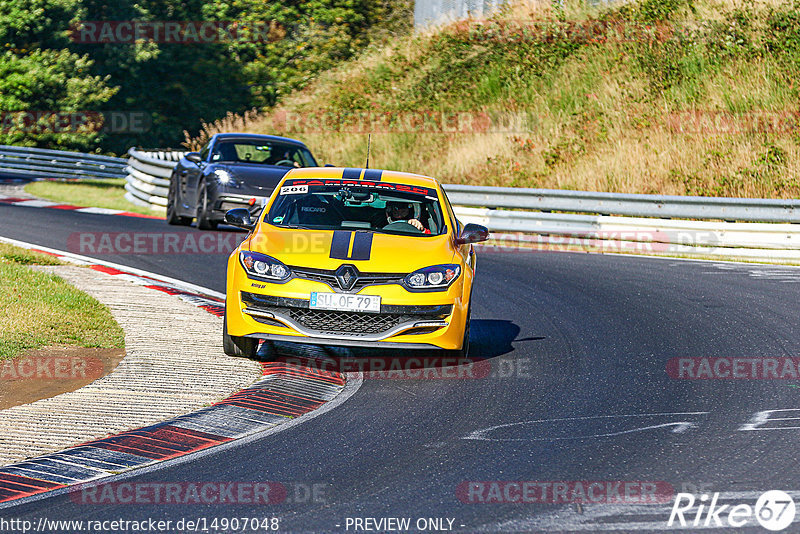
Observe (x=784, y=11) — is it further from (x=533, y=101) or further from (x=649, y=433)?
(x=649, y=433)

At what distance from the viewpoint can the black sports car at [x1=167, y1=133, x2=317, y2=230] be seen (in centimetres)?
1738

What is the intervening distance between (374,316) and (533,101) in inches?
819

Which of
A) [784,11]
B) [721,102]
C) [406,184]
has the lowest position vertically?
[406,184]

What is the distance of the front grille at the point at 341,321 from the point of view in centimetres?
847

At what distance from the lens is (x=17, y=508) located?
5.35 metres

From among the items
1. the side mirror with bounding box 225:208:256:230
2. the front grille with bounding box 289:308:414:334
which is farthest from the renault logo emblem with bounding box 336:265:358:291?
the side mirror with bounding box 225:208:256:230

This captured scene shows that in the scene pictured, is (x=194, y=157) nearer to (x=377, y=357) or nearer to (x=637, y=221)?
(x=637, y=221)

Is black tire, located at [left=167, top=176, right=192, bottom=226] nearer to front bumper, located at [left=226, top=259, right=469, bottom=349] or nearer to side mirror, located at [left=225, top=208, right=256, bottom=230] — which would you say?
side mirror, located at [left=225, top=208, right=256, bottom=230]

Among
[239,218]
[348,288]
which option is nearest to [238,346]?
[348,288]

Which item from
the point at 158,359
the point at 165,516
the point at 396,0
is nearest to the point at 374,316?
the point at 158,359

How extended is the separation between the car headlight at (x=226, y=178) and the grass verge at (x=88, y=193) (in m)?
5.64

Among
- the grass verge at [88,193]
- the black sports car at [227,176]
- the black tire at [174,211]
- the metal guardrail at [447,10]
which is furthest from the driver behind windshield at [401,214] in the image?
the metal guardrail at [447,10]

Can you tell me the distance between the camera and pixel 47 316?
1003 cm

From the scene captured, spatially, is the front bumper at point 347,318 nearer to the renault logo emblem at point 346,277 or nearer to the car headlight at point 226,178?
the renault logo emblem at point 346,277
